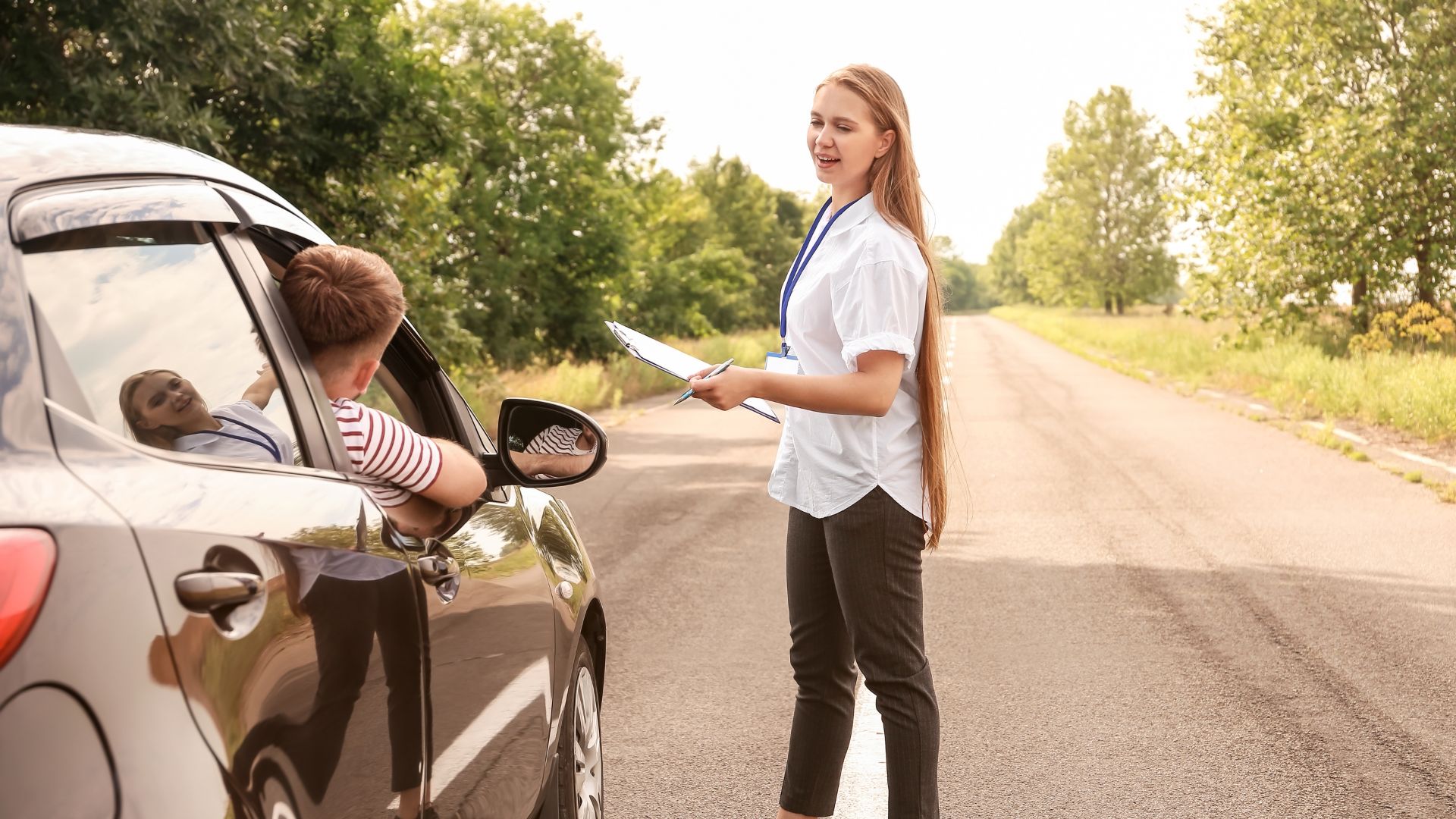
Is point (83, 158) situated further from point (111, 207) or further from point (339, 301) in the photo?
point (339, 301)

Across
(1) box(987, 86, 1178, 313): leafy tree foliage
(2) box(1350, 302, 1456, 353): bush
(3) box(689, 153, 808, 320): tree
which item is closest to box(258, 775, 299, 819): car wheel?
(2) box(1350, 302, 1456, 353): bush

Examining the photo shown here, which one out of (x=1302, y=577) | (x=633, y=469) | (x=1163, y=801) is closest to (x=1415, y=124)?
(x=633, y=469)

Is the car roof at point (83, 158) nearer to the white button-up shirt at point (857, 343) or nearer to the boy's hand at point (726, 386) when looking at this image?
the boy's hand at point (726, 386)

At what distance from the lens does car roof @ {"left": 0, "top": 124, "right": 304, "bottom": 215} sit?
179cm

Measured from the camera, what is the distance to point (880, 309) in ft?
9.73

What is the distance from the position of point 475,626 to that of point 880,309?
3.49 feet

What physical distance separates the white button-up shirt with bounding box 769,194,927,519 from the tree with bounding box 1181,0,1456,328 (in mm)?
22546

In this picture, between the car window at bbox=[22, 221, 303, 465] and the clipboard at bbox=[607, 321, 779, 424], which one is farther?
the clipboard at bbox=[607, 321, 779, 424]

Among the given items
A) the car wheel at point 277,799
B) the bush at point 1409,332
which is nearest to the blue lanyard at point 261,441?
the car wheel at point 277,799

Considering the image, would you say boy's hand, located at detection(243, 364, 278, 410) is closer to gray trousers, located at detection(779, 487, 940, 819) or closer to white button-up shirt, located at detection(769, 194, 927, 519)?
white button-up shirt, located at detection(769, 194, 927, 519)

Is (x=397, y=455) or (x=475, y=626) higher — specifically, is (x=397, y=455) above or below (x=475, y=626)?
above

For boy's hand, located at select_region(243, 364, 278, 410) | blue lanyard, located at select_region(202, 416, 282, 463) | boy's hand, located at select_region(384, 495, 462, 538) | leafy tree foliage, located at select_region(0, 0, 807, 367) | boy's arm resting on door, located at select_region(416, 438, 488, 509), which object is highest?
leafy tree foliage, located at select_region(0, 0, 807, 367)

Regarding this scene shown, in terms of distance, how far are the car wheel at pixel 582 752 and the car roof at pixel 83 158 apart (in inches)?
60.8

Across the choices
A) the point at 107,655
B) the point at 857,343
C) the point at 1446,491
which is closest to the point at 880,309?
the point at 857,343
